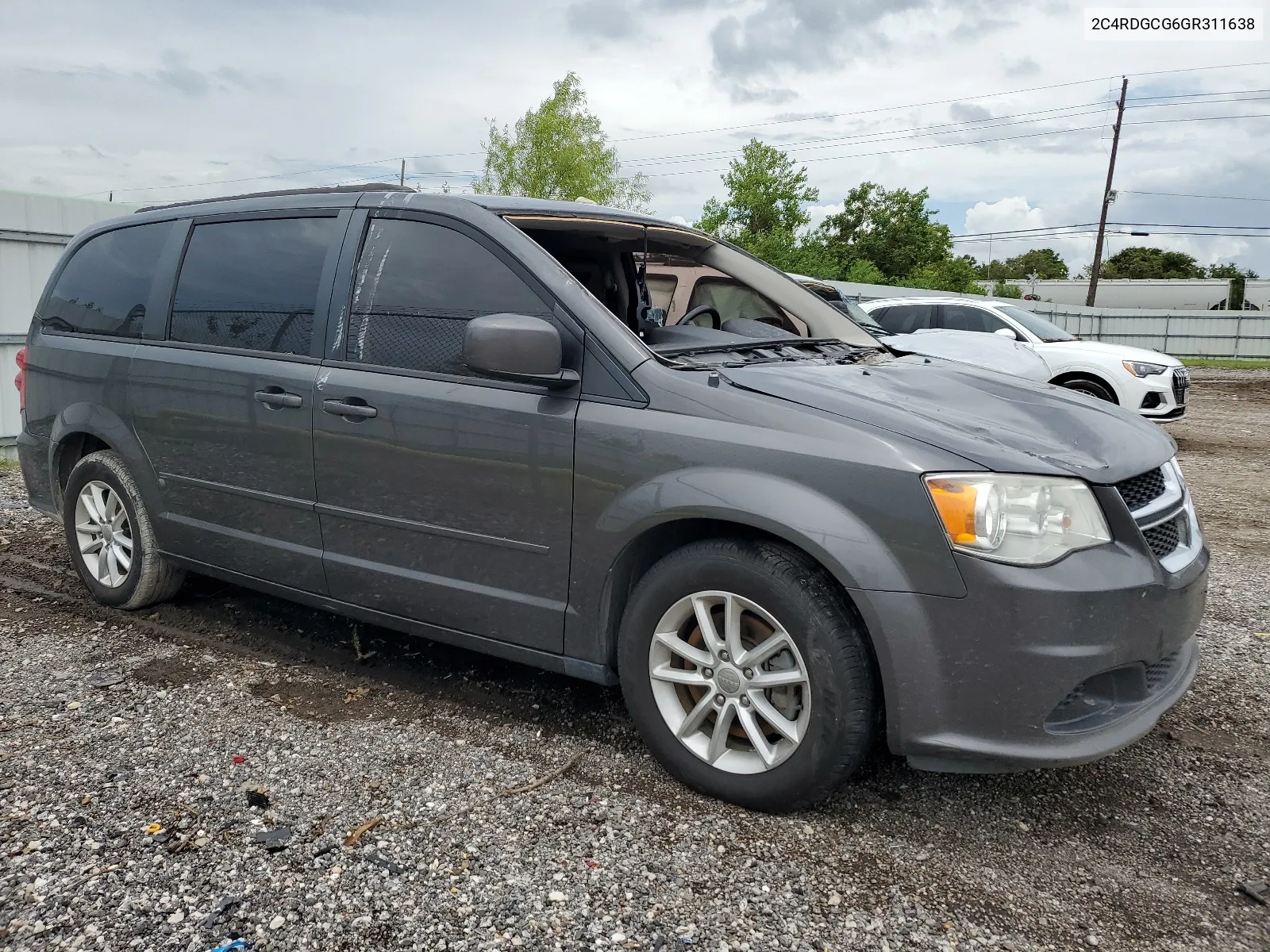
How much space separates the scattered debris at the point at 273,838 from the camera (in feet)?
8.75

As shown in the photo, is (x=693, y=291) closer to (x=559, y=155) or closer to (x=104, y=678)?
(x=104, y=678)

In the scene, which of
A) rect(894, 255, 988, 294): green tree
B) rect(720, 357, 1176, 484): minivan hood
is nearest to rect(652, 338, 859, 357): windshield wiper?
rect(720, 357, 1176, 484): minivan hood

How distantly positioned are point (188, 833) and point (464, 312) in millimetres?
1779

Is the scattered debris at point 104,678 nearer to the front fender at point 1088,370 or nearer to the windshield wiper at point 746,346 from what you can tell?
the windshield wiper at point 746,346

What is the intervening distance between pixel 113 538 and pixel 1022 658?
398cm

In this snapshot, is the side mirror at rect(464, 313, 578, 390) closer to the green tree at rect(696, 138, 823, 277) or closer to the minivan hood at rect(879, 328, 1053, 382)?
the minivan hood at rect(879, 328, 1053, 382)

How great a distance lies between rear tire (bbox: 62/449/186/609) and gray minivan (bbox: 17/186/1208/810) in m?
0.05

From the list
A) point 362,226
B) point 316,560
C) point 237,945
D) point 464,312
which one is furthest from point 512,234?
point 237,945

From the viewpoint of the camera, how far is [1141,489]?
9.26 ft

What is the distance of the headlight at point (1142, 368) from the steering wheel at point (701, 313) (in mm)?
9338

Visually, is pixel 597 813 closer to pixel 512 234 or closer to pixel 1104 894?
pixel 1104 894

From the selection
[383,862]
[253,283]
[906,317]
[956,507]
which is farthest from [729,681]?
[906,317]

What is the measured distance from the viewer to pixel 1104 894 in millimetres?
2506

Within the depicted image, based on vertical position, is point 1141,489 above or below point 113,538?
above
